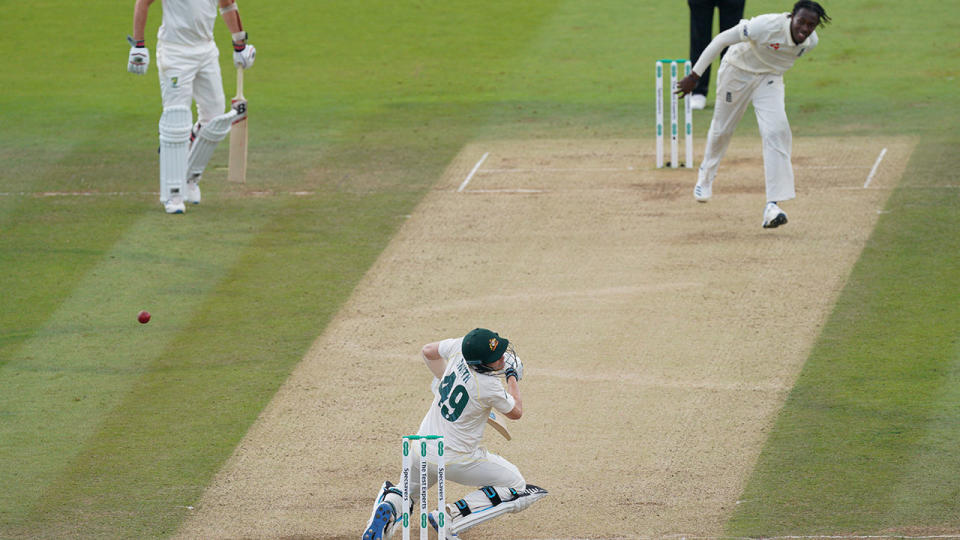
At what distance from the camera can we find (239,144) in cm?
1255

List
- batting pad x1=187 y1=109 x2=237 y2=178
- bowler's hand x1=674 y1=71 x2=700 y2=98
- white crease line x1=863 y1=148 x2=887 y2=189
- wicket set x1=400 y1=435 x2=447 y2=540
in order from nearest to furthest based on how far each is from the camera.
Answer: wicket set x1=400 y1=435 x2=447 y2=540 → bowler's hand x1=674 y1=71 x2=700 y2=98 → batting pad x1=187 y1=109 x2=237 y2=178 → white crease line x1=863 y1=148 x2=887 y2=189

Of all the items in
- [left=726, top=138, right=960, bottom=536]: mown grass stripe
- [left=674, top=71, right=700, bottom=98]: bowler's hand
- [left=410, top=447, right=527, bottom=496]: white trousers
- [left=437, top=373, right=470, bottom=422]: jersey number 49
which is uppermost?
[left=674, top=71, right=700, bottom=98]: bowler's hand

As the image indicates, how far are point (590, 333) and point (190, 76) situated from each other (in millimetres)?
4690

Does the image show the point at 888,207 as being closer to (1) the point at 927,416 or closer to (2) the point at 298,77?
(1) the point at 927,416

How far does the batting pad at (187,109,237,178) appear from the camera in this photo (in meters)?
12.1

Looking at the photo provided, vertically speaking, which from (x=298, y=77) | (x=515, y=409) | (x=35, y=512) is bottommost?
(x=298, y=77)

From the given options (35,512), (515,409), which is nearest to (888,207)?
(515,409)

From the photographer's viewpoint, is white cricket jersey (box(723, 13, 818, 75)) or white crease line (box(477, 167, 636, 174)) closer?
white cricket jersey (box(723, 13, 818, 75))

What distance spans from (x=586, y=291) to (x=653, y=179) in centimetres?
304

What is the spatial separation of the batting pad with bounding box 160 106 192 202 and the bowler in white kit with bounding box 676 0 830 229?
4.28 metres

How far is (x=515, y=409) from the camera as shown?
6859 millimetres

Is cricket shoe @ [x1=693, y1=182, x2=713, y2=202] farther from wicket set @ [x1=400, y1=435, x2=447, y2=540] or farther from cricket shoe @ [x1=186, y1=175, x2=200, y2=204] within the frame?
wicket set @ [x1=400, y1=435, x2=447, y2=540]

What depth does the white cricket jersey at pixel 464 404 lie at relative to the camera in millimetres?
6738

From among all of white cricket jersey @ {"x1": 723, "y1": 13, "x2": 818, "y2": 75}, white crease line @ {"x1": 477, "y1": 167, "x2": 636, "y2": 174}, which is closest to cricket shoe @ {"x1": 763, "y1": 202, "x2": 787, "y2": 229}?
white cricket jersey @ {"x1": 723, "y1": 13, "x2": 818, "y2": 75}
